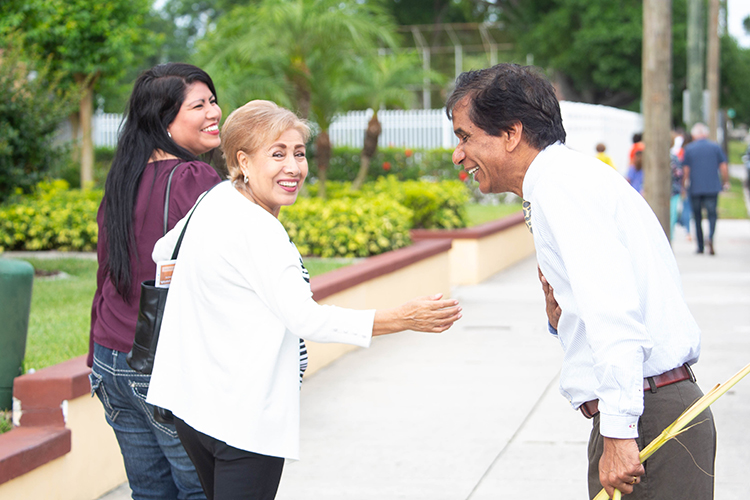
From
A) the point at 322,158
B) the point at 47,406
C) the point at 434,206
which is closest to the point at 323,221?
the point at 434,206

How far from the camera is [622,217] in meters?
2.06

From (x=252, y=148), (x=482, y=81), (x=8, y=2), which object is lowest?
(x=252, y=148)

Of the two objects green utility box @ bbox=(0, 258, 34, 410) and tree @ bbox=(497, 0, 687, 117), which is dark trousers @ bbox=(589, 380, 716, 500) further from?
tree @ bbox=(497, 0, 687, 117)

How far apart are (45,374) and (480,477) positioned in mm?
2202

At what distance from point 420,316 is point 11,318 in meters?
2.58

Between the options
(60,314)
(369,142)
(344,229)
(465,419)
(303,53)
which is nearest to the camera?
(465,419)

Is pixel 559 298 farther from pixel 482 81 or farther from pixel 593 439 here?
pixel 482 81

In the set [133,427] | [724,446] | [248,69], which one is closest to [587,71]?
[248,69]

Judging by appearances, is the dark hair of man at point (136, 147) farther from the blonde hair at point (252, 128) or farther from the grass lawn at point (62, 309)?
the grass lawn at point (62, 309)

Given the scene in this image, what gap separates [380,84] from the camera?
14.7 metres

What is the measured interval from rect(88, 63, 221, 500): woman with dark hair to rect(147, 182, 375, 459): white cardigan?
0.44 meters

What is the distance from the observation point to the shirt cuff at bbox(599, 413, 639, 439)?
200 cm

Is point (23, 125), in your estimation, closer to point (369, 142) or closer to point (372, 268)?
point (372, 268)

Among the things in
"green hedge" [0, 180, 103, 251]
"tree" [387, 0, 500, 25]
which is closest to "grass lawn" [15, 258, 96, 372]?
"green hedge" [0, 180, 103, 251]
